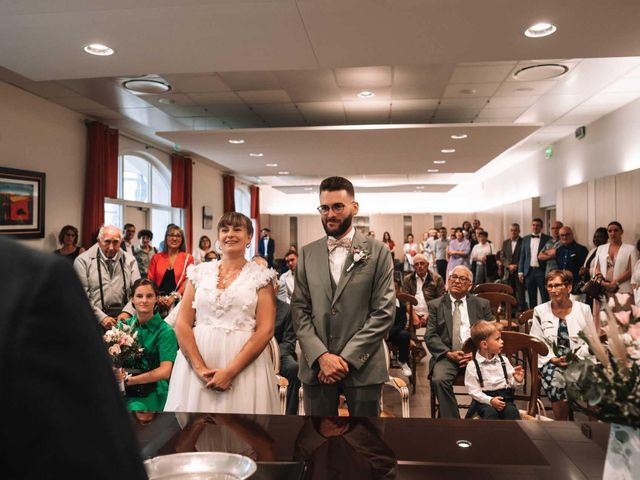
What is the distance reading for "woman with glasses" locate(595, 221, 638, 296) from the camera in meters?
6.58

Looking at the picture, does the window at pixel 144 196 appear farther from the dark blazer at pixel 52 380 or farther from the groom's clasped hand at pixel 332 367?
the dark blazer at pixel 52 380

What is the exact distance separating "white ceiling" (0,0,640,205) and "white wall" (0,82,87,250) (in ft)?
0.78

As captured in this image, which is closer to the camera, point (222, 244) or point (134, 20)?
point (222, 244)

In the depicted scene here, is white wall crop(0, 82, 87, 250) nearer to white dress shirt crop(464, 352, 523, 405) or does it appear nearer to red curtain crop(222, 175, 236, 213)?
white dress shirt crop(464, 352, 523, 405)

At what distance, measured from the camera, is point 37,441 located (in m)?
0.32

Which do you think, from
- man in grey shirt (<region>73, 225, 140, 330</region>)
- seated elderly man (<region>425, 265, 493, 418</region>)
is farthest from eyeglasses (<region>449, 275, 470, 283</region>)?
man in grey shirt (<region>73, 225, 140, 330</region>)

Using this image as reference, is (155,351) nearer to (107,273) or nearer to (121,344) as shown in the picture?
(121,344)

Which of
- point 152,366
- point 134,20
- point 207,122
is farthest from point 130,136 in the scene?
point 152,366

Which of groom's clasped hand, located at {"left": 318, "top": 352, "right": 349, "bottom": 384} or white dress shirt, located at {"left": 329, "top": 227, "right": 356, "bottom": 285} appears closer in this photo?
groom's clasped hand, located at {"left": 318, "top": 352, "right": 349, "bottom": 384}

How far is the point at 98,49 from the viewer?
4516 millimetres

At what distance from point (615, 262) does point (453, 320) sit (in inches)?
144

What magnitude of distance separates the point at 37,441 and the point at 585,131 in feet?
34.6

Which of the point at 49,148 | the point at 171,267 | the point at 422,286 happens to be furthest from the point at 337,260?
the point at 49,148

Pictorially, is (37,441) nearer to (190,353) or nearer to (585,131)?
(190,353)
